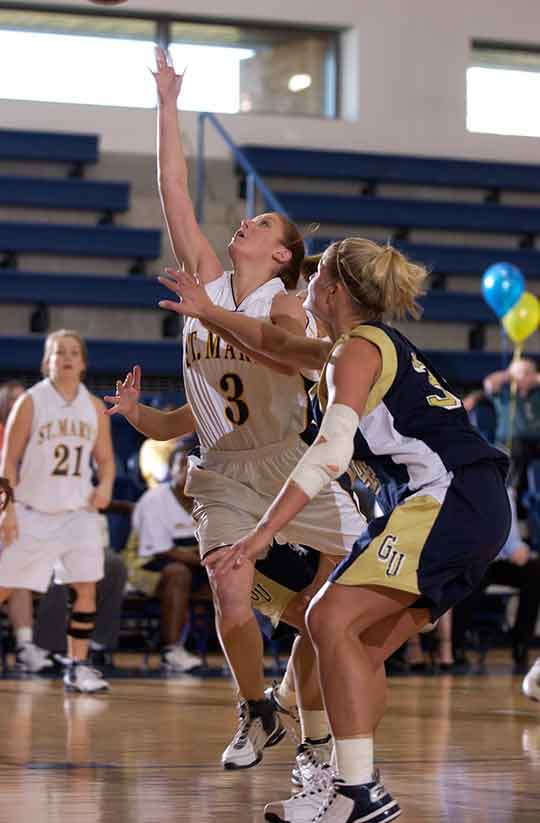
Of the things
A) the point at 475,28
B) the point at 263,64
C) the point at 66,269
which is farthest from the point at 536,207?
the point at 66,269

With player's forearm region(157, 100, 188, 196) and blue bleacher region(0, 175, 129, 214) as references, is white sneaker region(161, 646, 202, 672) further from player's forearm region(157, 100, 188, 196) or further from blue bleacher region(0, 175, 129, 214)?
blue bleacher region(0, 175, 129, 214)

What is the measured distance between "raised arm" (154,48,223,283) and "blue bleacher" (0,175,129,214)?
8027 millimetres

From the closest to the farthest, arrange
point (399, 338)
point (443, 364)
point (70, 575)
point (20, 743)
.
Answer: point (399, 338), point (20, 743), point (70, 575), point (443, 364)

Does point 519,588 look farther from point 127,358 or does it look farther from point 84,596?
point 127,358

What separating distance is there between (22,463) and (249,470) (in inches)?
139

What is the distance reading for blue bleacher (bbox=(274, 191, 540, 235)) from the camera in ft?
43.6

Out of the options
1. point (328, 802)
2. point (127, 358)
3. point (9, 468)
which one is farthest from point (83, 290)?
point (328, 802)

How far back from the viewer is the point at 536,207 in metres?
14.1

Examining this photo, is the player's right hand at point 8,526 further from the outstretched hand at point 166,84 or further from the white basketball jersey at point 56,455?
the outstretched hand at point 166,84

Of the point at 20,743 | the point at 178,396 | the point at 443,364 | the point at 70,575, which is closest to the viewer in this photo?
the point at 20,743

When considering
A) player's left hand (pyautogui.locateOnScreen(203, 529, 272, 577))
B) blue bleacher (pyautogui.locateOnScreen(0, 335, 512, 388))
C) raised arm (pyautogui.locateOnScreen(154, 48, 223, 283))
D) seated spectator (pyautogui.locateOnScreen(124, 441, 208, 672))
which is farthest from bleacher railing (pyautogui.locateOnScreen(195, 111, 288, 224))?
player's left hand (pyautogui.locateOnScreen(203, 529, 272, 577))

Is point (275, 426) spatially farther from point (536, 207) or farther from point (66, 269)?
point (536, 207)

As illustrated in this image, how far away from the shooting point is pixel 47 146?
12.6m

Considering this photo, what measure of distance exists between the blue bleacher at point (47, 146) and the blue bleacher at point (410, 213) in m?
1.79
